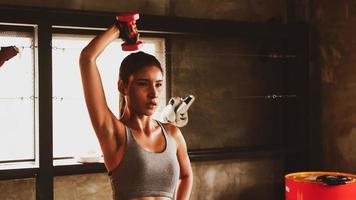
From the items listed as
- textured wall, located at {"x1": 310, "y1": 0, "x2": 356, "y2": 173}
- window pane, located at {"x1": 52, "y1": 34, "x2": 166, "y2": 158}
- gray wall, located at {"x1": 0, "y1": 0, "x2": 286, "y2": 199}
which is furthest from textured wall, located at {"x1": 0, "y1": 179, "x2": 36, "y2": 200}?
textured wall, located at {"x1": 310, "y1": 0, "x2": 356, "y2": 173}

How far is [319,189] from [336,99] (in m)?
1.21

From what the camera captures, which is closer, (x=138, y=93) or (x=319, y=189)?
(x=138, y=93)

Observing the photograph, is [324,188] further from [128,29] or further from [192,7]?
[128,29]

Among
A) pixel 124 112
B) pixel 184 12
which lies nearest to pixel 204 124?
pixel 184 12

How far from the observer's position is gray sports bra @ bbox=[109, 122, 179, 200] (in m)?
1.68

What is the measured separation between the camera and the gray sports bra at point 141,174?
1.68 meters

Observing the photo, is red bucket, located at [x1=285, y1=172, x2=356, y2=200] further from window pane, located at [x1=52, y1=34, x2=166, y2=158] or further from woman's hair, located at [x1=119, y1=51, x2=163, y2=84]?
woman's hair, located at [x1=119, y1=51, x2=163, y2=84]

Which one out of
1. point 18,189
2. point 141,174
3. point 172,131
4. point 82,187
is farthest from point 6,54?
point 82,187

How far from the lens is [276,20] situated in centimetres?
431

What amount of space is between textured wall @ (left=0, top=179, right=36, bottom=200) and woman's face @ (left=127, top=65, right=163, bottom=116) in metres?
2.02

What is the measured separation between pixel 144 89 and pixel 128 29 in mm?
246

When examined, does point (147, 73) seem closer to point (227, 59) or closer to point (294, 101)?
point (227, 59)

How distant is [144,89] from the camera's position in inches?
70.2

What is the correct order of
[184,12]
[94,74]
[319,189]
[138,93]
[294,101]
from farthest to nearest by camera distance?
1. [294,101]
2. [184,12]
3. [319,189]
4. [138,93]
5. [94,74]
